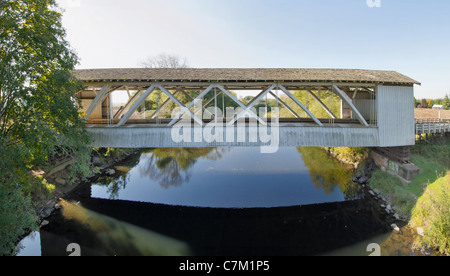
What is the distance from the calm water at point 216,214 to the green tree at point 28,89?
113 inches

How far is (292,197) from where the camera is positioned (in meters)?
12.4

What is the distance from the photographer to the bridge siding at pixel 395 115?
1145 cm

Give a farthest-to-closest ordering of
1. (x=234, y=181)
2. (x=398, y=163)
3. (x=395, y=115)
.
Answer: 1. (x=234, y=181)
2. (x=398, y=163)
3. (x=395, y=115)

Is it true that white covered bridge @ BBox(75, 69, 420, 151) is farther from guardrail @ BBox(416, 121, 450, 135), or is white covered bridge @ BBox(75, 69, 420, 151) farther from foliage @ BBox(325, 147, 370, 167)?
foliage @ BBox(325, 147, 370, 167)

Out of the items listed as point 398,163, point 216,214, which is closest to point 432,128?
point 398,163

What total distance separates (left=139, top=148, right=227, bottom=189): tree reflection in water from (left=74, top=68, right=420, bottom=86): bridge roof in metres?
7.48

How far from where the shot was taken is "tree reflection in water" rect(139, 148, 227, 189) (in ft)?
53.0

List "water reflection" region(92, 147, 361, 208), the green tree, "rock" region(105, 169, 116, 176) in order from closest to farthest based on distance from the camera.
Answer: the green tree, "water reflection" region(92, 147, 361, 208), "rock" region(105, 169, 116, 176)

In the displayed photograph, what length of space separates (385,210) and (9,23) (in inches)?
667

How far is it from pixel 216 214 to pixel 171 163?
10.9 m

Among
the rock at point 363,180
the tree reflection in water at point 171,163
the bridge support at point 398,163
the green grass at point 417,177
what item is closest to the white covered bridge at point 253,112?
the bridge support at point 398,163

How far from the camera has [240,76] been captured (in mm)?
11039

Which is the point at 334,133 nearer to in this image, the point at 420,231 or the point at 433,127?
the point at 420,231

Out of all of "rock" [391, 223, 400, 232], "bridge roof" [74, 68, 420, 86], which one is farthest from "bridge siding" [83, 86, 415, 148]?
"rock" [391, 223, 400, 232]
